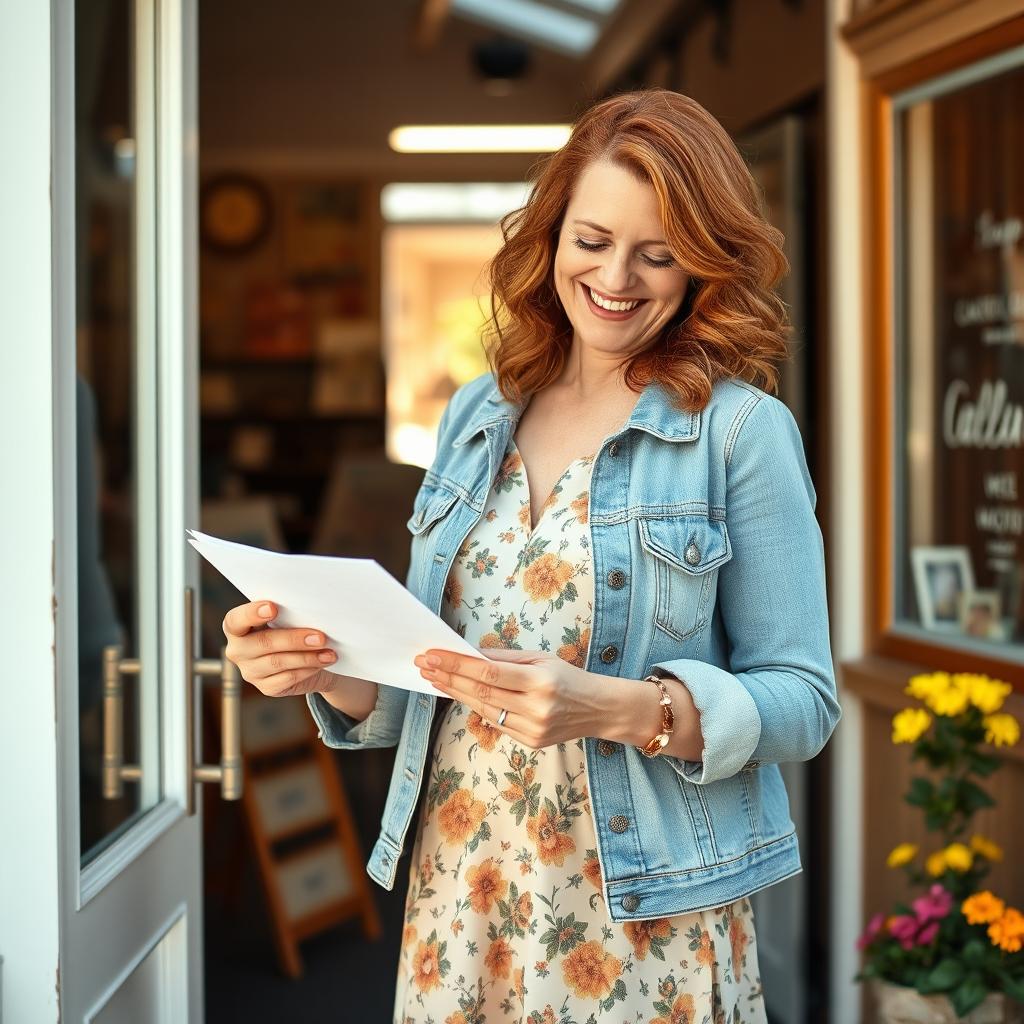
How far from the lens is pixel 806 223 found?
3277 millimetres

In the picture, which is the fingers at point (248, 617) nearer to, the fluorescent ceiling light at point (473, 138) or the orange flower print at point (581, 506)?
the orange flower print at point (581, 506)

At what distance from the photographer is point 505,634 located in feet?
4.52

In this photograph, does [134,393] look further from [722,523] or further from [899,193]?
[899,193]

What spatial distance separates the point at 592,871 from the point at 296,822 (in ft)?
8.03

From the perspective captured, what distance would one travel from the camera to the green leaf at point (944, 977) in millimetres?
2160

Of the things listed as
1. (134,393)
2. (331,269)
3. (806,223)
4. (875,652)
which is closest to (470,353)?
(331,269)

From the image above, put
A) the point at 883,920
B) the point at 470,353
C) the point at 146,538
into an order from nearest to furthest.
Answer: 1. the point at 146,538
2. the point at 883,920
3. the point at 470,353

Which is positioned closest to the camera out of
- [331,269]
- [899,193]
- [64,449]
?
[64,449]

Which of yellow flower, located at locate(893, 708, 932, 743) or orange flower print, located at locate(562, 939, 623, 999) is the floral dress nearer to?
orange flower print, located at locate(562, 939, 623, 999)

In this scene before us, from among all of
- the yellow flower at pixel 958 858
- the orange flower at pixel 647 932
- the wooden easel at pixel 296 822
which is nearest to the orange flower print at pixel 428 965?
the orange flower at pixel 647 932

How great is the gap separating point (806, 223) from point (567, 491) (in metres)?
2.13

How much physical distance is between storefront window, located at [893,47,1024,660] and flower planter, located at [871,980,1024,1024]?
642 mm

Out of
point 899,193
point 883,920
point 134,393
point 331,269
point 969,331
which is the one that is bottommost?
point 883,920

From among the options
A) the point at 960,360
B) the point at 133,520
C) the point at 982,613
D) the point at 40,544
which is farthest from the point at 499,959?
the point at 960,360
